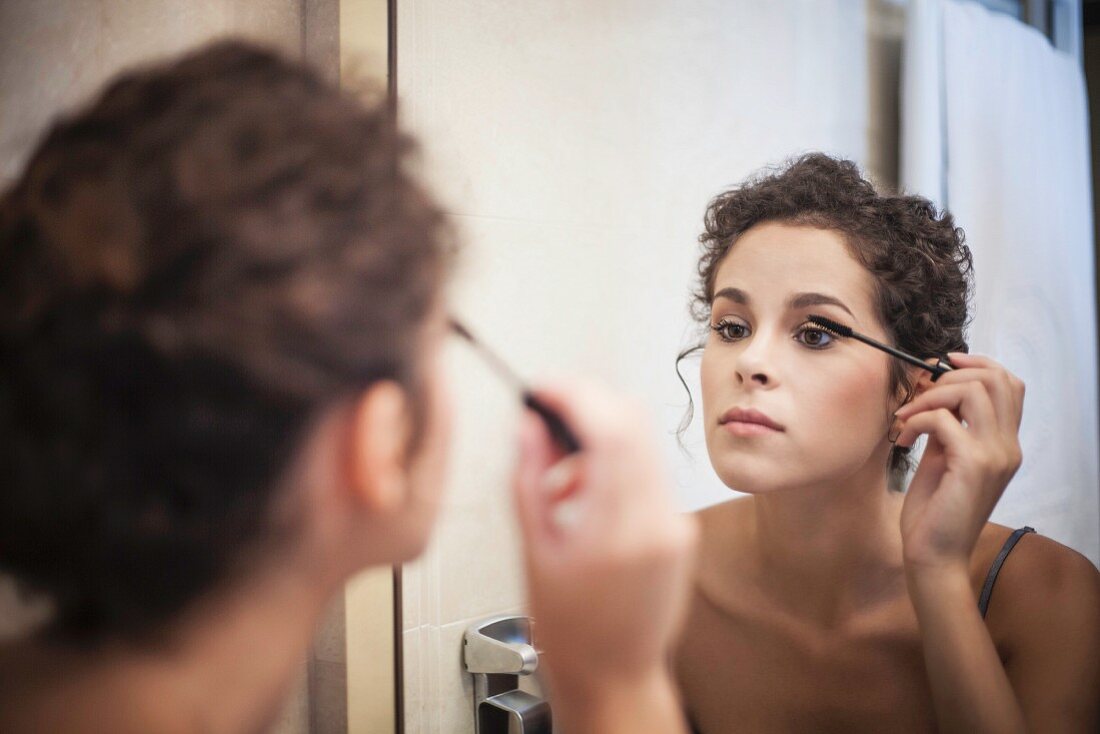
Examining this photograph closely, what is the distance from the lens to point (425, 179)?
312 millimetres

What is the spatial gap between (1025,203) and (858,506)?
41 centimetres

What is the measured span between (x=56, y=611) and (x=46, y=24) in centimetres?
28

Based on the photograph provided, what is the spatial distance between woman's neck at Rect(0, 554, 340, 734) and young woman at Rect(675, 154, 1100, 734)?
0.35m

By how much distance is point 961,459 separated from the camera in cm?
54

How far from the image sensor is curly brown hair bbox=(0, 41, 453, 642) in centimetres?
25

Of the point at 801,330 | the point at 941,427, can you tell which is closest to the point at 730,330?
the point at 801,330

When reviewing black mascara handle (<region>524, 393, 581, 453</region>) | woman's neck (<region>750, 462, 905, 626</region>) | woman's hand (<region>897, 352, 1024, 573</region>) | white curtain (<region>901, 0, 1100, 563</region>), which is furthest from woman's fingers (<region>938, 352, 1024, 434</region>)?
black mascara handle (<region>524, 393, 581, 453</region>)

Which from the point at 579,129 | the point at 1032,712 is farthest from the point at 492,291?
the point at 1032,712

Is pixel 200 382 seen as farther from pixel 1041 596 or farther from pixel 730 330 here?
pixel 1041 596

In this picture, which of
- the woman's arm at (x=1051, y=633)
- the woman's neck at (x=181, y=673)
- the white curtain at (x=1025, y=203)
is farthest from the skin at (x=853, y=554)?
the woman's neck at (x=181, y=673)

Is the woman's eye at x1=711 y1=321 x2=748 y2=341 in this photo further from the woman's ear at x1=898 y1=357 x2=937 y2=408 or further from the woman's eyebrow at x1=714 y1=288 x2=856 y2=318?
the woman's ear at x1=898 y1=357 x2=937 y2=408

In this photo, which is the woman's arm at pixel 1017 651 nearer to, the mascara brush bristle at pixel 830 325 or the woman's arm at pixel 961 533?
the woman's arm at pixel 961 533

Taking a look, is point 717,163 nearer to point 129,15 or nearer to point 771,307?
point 771,307

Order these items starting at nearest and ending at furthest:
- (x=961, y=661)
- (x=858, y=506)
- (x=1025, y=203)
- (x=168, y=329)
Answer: (x=168, y=329) → (x=961, y=661) → (x=858, y=506) → (x=1025, y=203)
